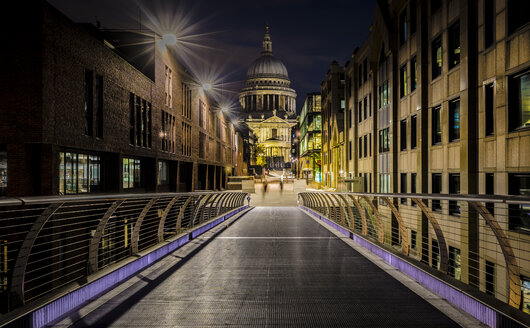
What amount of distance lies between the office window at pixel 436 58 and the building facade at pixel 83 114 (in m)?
17.3

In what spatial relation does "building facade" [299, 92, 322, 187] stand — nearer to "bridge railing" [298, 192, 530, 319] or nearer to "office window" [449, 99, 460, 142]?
"bridge railing" [298, 192, 530, 319]

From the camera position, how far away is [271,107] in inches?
6983

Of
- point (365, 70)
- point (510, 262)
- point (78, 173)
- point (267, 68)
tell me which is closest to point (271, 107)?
point (267, 68)

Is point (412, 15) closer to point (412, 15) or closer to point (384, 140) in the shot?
point (412, 15)

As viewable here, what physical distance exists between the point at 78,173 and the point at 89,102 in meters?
3.64

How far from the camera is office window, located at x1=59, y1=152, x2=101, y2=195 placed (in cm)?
1833

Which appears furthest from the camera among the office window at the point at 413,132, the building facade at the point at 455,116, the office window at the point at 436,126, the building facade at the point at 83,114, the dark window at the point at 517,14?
the office window at the point at 413,132

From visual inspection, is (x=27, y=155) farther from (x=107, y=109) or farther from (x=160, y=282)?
(x=160, y=282)

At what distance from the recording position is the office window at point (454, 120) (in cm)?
1848

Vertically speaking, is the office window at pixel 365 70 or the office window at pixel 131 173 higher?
the office window at pixel 365 70

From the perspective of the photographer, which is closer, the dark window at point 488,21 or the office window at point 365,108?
the dark window at point 488,21

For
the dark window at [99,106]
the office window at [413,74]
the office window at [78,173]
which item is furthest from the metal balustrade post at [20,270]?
the office window at [413,74]

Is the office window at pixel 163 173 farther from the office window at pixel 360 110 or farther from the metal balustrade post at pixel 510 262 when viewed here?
the metal balustrade post at pixel 510 262

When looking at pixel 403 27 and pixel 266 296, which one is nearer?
pixel 266 296
